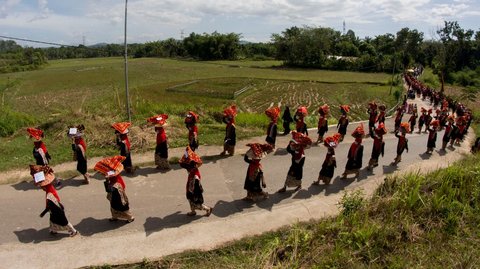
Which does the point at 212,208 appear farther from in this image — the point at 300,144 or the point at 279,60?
the point at 279,60

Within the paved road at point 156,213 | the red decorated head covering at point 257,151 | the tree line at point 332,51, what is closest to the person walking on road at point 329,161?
the paved road at point 156,213

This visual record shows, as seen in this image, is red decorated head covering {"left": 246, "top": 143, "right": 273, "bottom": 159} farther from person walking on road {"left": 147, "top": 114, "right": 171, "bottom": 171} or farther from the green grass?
person walking on road {"left": 147, "top": 114, "right": 171, "bottom": 171}

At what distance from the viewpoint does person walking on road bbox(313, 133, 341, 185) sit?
928 cm

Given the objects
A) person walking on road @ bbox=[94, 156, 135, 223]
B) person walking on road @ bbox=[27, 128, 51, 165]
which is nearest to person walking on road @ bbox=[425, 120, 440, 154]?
person walking on road @ bbox=[94, 156, 135, 223]

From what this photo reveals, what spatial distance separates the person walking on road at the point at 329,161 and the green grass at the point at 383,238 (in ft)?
4.89

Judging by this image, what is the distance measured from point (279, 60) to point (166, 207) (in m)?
79.0

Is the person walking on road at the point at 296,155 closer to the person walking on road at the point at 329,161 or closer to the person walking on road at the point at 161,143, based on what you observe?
the person walking on road at the point at 329,161

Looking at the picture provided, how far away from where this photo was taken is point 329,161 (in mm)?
9539

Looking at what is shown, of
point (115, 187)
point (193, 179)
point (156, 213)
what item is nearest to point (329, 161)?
point (193, 179)

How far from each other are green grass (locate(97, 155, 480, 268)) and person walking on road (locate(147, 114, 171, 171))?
413 centimetres

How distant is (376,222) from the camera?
287 inches

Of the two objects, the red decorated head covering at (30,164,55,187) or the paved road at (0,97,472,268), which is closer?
the paved road at (0,97,472,268)

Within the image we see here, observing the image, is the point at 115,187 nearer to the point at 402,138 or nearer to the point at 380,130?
the point at 380,130

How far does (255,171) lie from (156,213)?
7.77 ft
